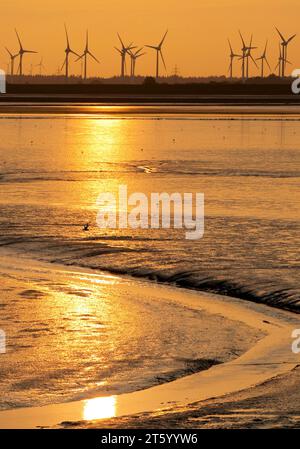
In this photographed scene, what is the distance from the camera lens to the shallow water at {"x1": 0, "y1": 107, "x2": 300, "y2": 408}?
1423 cm

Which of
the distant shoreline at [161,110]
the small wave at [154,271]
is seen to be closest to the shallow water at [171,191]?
the small wave at [154,271]

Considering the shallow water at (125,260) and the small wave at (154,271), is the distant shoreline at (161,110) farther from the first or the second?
the small wave at (154,271)

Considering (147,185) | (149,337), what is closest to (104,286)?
(149,337)

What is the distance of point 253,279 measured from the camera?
66.4 feet

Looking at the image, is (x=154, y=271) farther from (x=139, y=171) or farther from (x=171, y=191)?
(x=139, y=171)

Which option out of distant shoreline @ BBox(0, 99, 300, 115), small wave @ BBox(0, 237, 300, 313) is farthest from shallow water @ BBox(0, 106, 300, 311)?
A: distant shoreline @ BBox(0, 99, 300, 115)

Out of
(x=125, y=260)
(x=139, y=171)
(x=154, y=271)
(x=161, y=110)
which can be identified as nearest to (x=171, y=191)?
(x=139, y=171)

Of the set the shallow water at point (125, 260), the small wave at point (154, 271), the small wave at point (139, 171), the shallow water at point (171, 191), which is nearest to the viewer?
the shallow water at point (125, 260)

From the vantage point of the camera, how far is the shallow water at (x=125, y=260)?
14.2 metres

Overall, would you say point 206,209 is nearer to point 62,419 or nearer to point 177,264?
point 177,264

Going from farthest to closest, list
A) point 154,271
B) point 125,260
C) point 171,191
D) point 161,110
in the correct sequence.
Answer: point 161,110 < point 171,191 < point 125,260 < point 154,271

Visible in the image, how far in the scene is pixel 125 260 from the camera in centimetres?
2259

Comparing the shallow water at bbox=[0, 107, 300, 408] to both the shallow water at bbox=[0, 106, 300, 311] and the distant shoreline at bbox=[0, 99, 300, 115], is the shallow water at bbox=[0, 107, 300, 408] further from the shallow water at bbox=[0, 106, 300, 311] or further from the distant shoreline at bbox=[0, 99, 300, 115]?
the distant shoreline at bbox=[0, 99, 300, 115]

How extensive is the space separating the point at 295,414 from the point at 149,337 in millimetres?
4262
